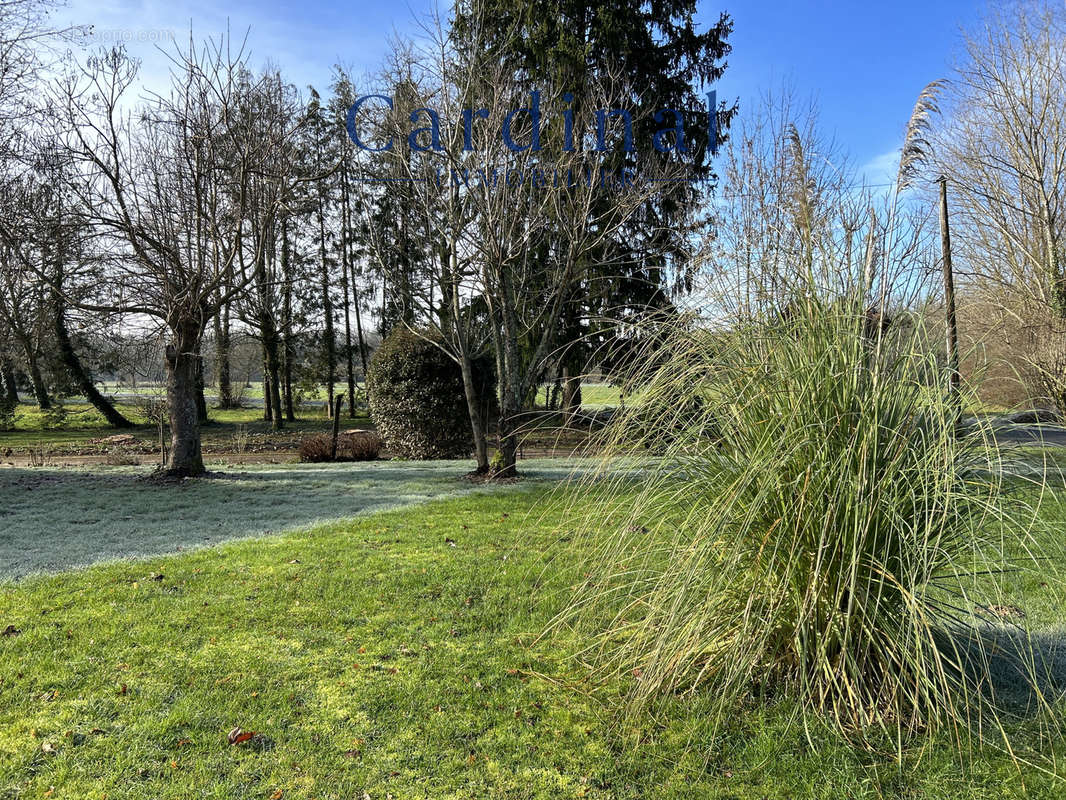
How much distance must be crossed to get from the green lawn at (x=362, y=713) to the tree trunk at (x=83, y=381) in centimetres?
1556

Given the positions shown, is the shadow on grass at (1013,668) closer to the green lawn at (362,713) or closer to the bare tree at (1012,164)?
the green lawn at (362,713)

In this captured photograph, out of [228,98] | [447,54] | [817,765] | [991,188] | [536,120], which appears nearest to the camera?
[817,765]

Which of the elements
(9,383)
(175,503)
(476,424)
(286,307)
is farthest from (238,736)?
(9,383)

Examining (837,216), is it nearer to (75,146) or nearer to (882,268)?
(882,268)

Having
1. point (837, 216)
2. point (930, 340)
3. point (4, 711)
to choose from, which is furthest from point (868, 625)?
point (4, 711)

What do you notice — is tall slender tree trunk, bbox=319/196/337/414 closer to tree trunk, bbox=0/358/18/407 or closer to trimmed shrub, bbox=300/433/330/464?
tree trunk, bbox=0/358/18/407

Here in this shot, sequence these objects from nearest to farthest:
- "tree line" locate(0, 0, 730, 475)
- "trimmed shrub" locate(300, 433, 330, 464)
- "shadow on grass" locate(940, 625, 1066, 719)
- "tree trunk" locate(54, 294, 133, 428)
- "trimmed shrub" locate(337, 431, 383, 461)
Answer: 1. "shadow on grass" locate(940, 625, 1066, 719)
2. "tree line" locate(0, 0, 730, 475)
3. "trimmed shrub" locate(300, 433, 330, 464)
4. "trimmed shrub" locate(337, 431, 383, 461)
5. "tree trunk" locate(54, 294, 133, 428)

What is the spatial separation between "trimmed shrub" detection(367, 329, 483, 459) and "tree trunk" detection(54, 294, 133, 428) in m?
10.6

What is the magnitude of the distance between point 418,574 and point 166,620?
1443 millimetres

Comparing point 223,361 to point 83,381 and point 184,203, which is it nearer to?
point 83,381

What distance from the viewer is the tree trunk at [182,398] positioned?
27.1ft

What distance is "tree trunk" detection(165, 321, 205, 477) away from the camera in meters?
8.26

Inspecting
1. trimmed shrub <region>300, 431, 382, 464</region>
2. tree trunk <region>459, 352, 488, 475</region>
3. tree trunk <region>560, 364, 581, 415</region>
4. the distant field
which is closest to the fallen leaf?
tree trunk <region>560, 364, 581, 415</region>

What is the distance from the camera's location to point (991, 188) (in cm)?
1435
